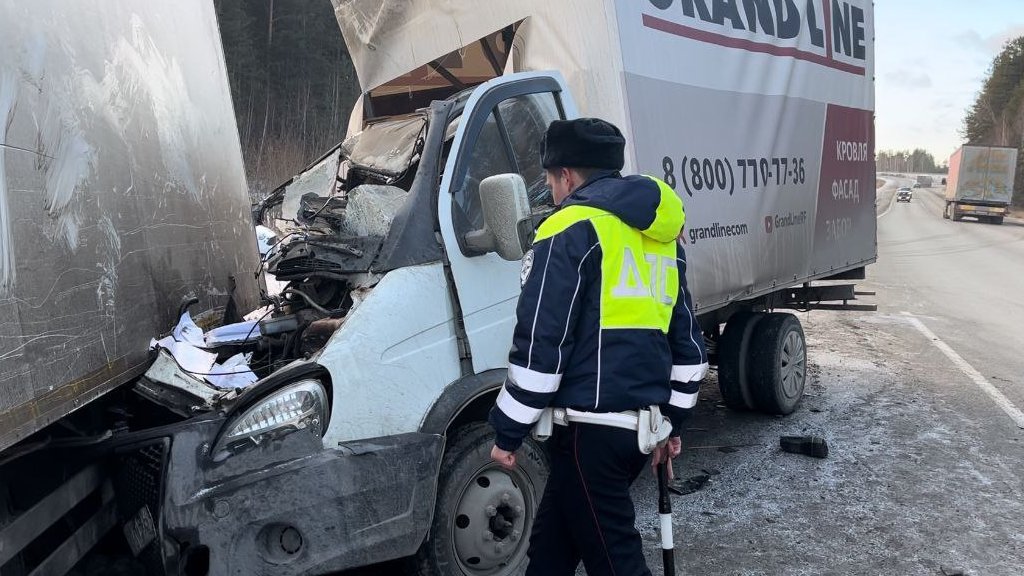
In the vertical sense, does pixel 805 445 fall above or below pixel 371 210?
below

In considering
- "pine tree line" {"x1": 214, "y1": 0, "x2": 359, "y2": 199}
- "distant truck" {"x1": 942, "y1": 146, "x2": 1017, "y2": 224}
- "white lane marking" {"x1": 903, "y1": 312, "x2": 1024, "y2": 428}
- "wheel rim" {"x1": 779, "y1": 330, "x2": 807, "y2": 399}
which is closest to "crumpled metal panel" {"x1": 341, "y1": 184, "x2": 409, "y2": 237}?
"wheel rim" {"x1": 779, "y1": 330, "x2": 807, "y2": 399}

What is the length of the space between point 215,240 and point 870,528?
3861 mm

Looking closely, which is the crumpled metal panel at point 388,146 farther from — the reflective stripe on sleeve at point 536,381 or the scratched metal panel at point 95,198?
the reflective stripe on sleeve at point 536,381

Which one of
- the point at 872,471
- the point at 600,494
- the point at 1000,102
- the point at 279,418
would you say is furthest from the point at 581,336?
the point at 1000,102

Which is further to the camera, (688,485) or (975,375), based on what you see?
(975,375)

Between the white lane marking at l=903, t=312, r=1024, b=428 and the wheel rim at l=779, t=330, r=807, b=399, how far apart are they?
5.33ft

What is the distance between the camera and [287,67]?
79.6ft

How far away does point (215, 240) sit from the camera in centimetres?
408

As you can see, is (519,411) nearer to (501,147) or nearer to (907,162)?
(501,147)

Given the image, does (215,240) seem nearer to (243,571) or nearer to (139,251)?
(139,251)

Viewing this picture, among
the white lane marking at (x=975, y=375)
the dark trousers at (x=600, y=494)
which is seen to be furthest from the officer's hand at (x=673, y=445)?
the white lane marking at (x=975, y=375)

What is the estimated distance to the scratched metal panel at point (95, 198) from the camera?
7.35 feet

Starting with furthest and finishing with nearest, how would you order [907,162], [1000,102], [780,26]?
[907,162]
[1000,102]
[780,26]

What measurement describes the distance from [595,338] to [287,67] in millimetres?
23990
